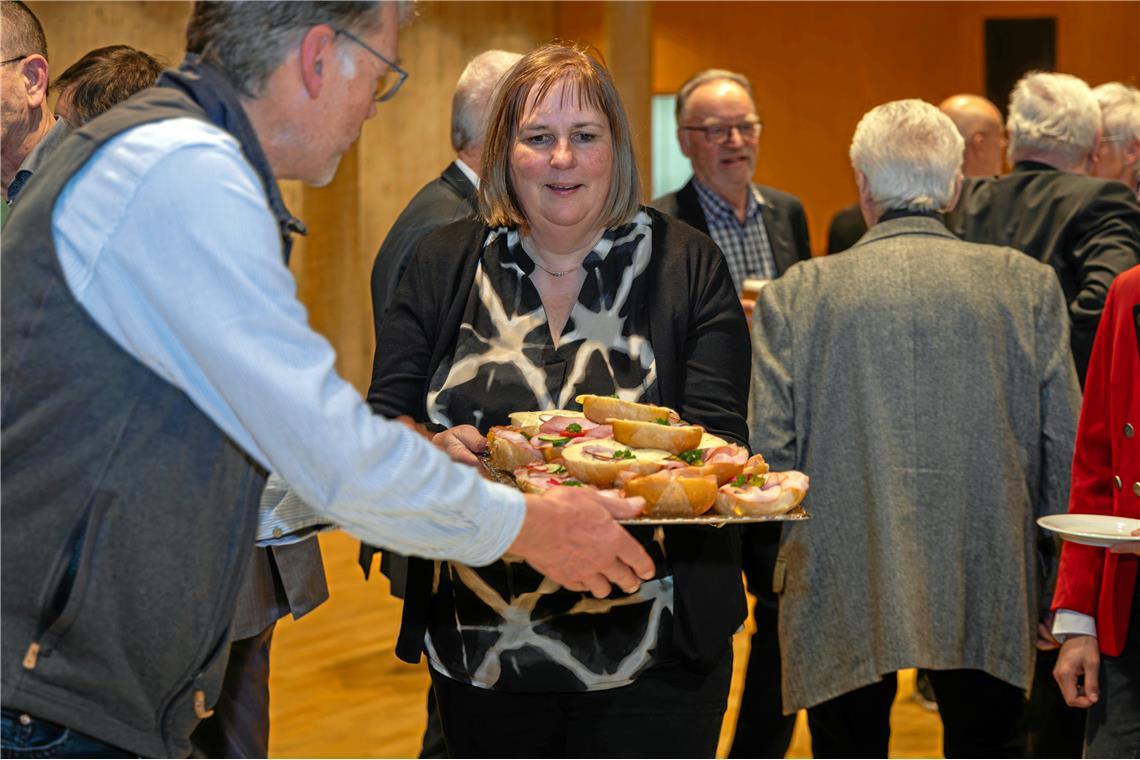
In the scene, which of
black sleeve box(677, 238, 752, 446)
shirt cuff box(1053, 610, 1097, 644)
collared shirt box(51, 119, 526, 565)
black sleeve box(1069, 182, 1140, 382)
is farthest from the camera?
black sleeve box(1069, 182, 1140, 382)

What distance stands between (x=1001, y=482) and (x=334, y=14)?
6.49 feet

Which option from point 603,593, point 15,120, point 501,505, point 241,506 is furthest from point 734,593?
point 15,120

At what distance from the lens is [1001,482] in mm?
2998

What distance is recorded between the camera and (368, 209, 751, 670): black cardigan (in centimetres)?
224

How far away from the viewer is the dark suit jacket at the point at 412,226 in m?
3.49

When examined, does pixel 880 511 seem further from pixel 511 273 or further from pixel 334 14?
pixel 334 14

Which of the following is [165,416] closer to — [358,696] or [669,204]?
[358,696]

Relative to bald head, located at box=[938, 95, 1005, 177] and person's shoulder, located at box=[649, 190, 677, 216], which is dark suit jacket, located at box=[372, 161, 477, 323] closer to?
person's shoulder, located at box=[649, 190, 677, 216]

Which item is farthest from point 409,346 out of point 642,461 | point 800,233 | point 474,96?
point 800,233

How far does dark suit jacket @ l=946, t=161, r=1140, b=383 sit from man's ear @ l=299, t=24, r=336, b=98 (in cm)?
263

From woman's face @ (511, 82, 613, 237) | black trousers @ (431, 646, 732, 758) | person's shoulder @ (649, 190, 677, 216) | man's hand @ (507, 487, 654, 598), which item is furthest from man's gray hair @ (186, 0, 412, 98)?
person's shoulder @ (649, 190, 677, 216)

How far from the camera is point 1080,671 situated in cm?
248

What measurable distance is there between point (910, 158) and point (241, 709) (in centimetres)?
190

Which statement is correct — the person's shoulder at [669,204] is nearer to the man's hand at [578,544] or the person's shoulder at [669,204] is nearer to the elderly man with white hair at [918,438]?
the elderly man with white hair at [918,438]
